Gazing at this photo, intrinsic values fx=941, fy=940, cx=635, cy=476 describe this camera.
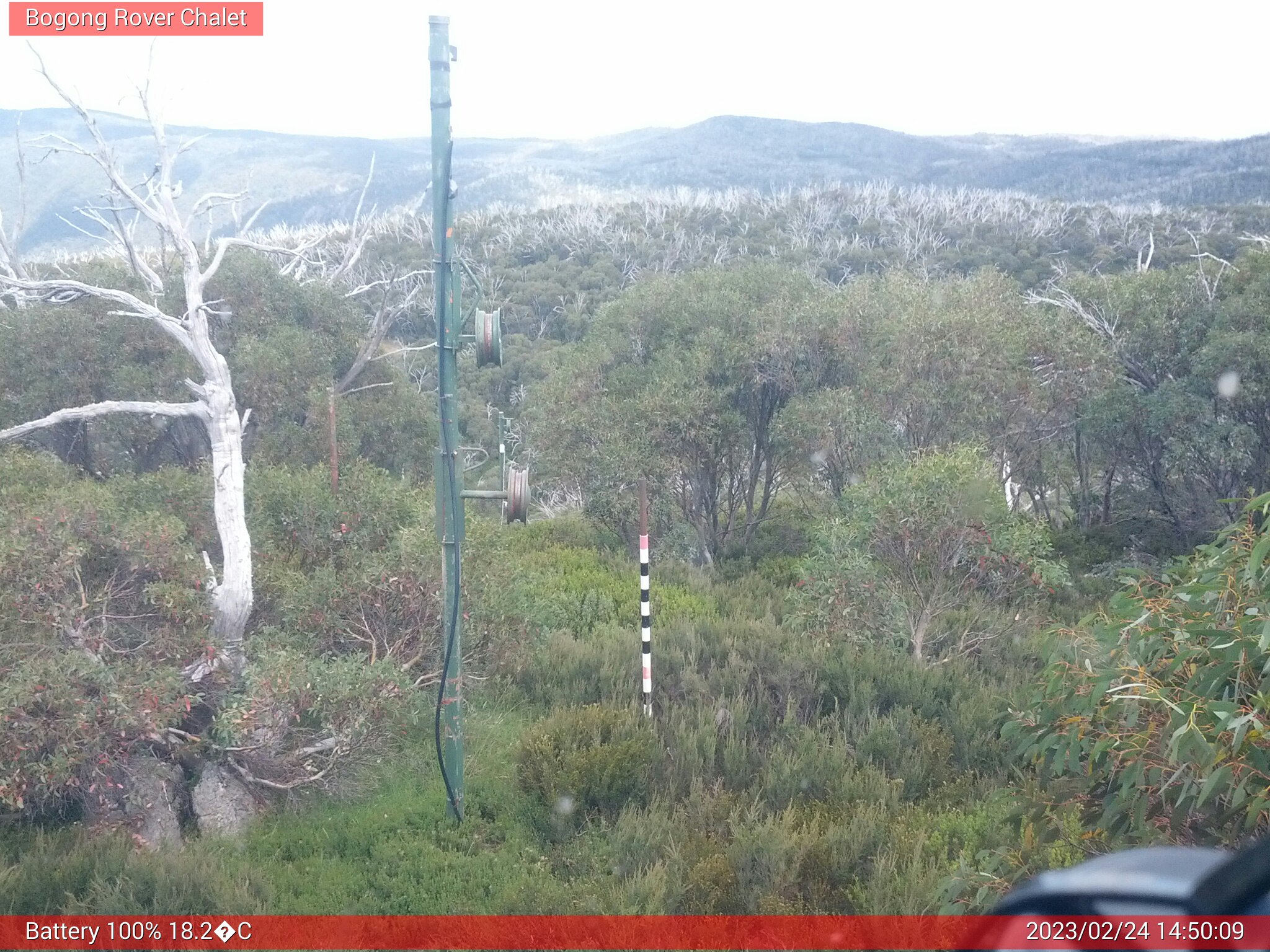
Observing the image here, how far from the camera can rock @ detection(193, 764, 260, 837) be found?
6.21 m

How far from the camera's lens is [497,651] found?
8.25 metres

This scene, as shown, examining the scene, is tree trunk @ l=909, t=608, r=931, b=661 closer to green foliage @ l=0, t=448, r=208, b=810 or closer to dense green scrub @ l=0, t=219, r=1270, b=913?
dense green scrub @ l=0, t=219, r=1270, b=913

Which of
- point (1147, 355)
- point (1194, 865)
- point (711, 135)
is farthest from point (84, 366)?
point (711, 135)

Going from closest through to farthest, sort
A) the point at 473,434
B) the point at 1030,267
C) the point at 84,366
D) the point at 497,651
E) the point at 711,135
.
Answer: the point at 497,651 → the point at 84,366 → the point at 473,434 → the point at 1030,267 → the point at 711,135

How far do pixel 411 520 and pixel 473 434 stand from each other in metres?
15.7

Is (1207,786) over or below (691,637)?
over

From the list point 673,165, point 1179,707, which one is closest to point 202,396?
point 1179,707

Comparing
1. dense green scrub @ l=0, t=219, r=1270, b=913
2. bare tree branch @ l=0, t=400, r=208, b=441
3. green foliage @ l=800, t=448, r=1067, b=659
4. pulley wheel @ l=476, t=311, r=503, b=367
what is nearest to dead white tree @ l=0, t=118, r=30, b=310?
dense green scrub @ l=0, t=219, r=1270, b=913

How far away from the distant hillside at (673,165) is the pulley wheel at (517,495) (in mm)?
47816

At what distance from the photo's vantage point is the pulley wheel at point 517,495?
606cm

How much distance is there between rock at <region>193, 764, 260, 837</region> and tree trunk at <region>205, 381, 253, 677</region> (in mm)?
759

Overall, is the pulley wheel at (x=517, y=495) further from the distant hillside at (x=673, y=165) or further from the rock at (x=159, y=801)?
the distant hillside at (x=673, y=165)

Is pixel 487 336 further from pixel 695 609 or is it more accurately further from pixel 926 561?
pixel 695 609

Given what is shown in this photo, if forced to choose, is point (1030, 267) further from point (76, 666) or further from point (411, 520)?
point (76, 666)
